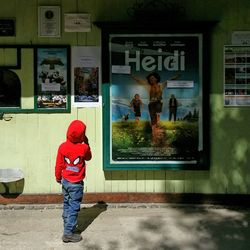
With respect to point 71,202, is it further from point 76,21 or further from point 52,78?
point 76,21

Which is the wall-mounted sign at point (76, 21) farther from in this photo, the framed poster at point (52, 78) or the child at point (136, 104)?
the child at point (136, 104)

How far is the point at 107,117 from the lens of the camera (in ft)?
25.8

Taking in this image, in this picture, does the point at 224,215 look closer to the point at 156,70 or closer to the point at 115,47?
the point at 156,70

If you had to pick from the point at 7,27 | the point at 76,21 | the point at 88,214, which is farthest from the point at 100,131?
the point at 7,27

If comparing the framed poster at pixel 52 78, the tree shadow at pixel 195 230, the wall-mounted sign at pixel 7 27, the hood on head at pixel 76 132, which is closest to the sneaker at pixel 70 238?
the tree shadow at pixel 195 230

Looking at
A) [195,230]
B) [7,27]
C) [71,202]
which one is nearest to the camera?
[71,202]

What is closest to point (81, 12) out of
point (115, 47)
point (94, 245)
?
point (115, 47)

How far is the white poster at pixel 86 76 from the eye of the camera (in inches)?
309

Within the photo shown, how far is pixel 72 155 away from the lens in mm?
6422

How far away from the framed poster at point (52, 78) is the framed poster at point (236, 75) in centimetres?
213

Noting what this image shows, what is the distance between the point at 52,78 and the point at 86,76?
0.45m

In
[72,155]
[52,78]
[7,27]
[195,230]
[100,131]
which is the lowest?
[195,230]

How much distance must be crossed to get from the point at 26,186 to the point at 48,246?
5.94 feet

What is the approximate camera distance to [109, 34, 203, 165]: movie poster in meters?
7.84
